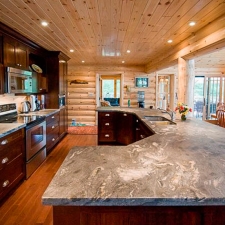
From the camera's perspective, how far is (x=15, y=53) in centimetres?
386

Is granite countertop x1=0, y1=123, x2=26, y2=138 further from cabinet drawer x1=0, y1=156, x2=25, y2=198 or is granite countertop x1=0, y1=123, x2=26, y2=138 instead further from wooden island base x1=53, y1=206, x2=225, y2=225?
wooden island base x1=53, y1=206, x2=225, y2=225

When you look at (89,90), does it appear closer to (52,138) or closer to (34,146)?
(52,138)

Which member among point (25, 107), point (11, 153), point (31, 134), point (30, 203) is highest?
point (25, 107)

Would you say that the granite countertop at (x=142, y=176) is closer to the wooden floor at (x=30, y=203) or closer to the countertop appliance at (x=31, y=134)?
the wooden floor at (x=30, y=203)

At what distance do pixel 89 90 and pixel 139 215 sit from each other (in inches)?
295

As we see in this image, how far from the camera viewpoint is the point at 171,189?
1.13 metres

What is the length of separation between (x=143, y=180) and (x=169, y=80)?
25.6 feet

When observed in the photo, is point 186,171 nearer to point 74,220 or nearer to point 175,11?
point 74,220

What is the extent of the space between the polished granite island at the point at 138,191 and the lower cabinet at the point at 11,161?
59.6 inches

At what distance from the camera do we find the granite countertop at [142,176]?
1.04m

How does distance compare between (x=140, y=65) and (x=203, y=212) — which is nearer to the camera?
(x=203, y=212)

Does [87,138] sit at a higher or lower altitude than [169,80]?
lower

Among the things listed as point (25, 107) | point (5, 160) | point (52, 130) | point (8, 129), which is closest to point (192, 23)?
point (8, 129)

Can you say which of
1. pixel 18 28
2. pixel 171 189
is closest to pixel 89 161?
pixel 171 189
